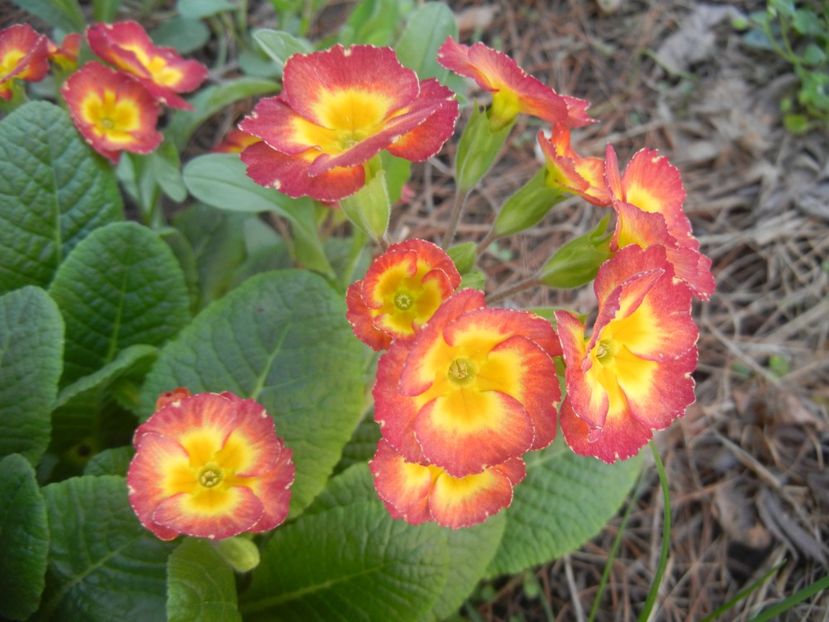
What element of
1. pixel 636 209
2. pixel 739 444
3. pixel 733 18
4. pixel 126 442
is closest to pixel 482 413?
pixel 636 209

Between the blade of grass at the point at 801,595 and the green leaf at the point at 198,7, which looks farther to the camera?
the green leaf at the point at 198,7

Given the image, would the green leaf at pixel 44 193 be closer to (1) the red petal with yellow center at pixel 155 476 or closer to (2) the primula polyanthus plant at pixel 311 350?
(2) the primula polyanthus plant at pixel 311 350

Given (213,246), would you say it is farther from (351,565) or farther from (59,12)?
(351,565)

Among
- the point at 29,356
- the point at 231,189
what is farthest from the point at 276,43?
the point at 29,356

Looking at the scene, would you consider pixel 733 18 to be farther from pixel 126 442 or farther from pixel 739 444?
pixel 126 442

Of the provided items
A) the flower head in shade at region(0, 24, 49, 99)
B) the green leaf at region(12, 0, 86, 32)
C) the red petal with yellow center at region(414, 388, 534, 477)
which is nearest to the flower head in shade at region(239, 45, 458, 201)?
the red petal with yellow center at region(414, 388, 534, 477)

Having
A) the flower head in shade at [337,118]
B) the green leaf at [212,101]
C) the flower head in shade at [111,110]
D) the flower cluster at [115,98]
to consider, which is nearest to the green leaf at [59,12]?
the green leaf at [212,101]
